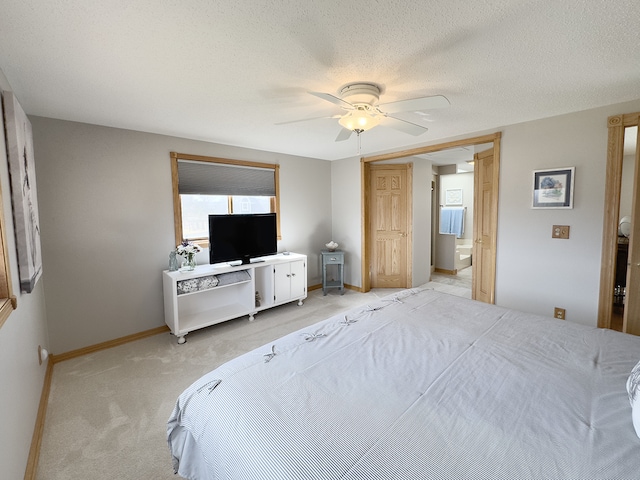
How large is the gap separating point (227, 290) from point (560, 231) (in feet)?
12.7

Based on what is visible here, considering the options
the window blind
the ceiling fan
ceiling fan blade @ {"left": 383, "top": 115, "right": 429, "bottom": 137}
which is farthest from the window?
ceiling fan blade @ {"left": 383, "top": 115, "right": 429, "bottom": 137}

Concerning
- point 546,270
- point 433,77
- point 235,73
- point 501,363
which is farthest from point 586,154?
point 235,73

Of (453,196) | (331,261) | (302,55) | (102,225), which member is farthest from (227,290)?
(453,196)

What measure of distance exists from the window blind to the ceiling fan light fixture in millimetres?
2203

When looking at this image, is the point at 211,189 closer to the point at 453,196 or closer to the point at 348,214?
the point at 348,214

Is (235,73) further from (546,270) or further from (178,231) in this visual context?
(546,270)

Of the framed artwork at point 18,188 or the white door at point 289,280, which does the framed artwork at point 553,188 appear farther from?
the framed artwork at point 18,188

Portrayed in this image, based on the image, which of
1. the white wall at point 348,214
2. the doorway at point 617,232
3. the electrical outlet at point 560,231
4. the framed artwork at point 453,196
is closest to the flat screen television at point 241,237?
the white wall at point 348,214

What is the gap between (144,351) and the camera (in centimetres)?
301

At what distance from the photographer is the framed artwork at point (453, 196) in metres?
7.04

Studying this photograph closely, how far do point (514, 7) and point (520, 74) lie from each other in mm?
798

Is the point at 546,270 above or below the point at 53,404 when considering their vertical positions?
above

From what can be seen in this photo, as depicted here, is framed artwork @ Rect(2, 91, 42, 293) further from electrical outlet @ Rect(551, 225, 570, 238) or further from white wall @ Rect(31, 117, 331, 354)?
electrical outlet @ Rect(551, 225, 570, 238)

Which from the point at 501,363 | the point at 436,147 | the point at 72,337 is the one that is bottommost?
the point at 72,337
